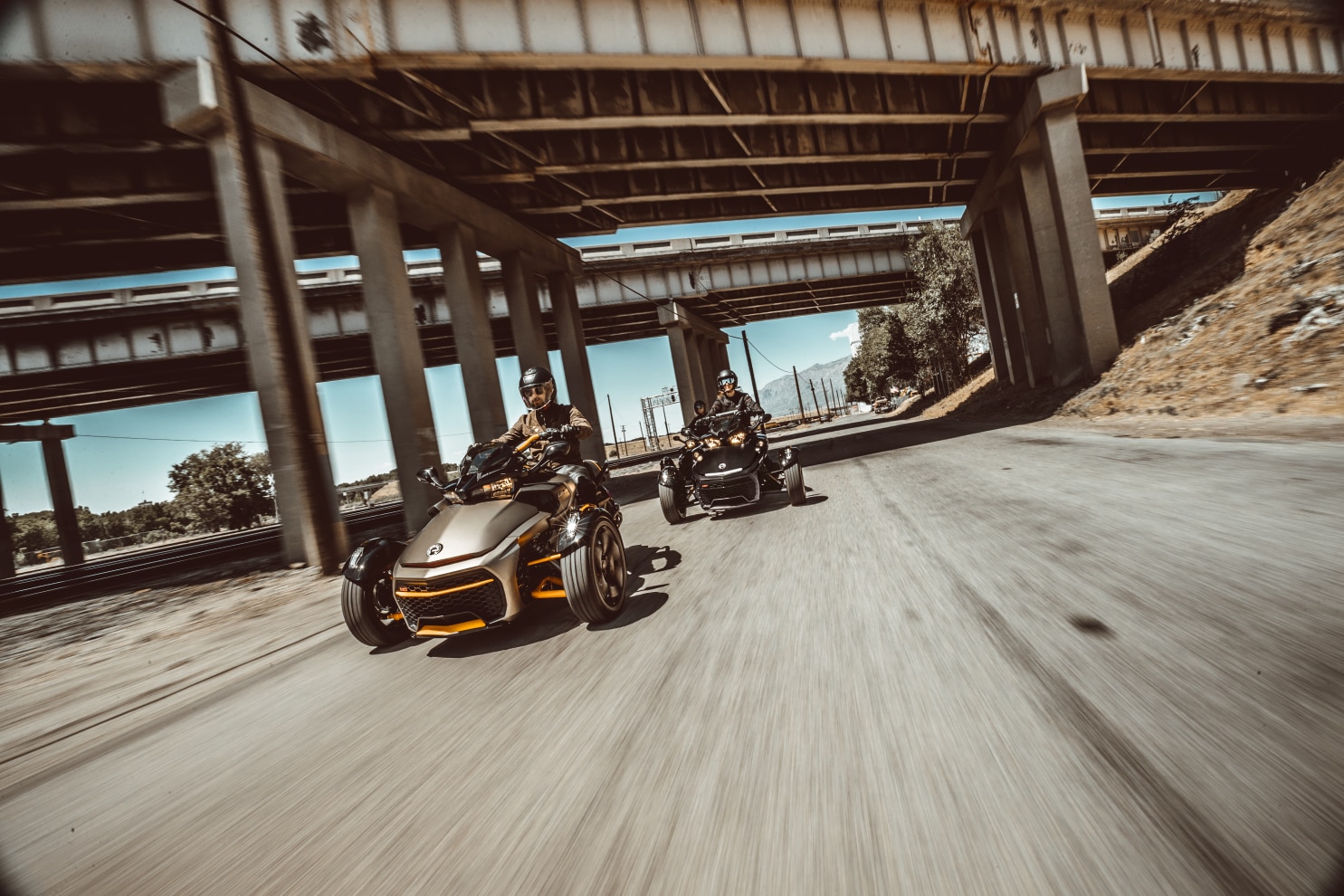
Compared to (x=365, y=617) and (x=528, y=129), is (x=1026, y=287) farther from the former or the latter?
(x=365, y=617)

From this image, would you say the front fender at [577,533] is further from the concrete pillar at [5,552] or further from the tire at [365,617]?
the concrete pillar at [5,552]

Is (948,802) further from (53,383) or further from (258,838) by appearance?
(53,383)

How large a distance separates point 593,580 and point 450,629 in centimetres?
92

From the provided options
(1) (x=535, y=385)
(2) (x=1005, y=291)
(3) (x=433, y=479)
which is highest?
(2) (x=1005, y=291)

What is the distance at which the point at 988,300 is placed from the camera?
29641 millimetres

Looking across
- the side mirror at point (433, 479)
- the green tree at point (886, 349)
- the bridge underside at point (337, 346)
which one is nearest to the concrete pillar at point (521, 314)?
the bridge underside at point (337, 346)

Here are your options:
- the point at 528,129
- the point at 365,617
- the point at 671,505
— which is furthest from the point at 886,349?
the point at 365,617

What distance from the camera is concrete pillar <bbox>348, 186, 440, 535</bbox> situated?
1544cm

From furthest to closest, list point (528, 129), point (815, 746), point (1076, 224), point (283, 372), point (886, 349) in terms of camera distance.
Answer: point (886, 349), point (1076, 224), point (528, 129), point (283, 372), point (815, 746)

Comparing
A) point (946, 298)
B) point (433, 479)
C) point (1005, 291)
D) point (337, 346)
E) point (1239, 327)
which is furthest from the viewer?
point (337, 346)

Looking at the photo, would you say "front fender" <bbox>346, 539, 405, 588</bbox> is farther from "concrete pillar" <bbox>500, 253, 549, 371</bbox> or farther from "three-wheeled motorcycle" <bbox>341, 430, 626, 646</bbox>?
"concrete pillar" <bbox>500, 253, 549, 371</bbox>

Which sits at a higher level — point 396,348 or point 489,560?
point 396,348

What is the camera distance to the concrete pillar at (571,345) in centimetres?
2720

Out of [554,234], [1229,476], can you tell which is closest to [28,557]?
[554,234]
